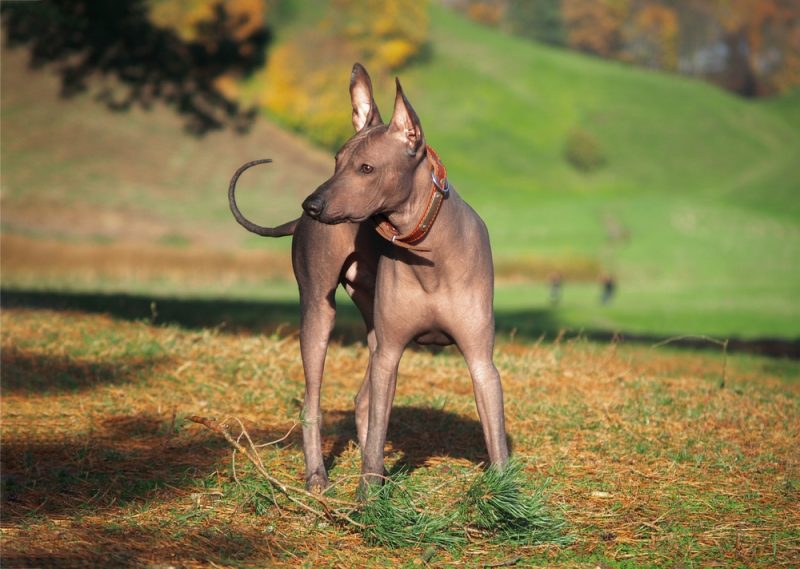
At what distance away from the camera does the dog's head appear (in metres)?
5.16

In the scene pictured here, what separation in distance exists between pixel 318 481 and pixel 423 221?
207cm

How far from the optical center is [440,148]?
7706 cm

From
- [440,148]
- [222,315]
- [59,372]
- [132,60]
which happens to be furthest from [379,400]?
[440,148]

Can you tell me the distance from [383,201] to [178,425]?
3.60 meters

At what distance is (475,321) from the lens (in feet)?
18.6

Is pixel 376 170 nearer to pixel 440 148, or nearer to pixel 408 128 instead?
pixel 408 128

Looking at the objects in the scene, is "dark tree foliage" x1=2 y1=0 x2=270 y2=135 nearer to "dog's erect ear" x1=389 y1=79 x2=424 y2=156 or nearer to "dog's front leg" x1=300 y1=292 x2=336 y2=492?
"dog's front leg" x1=300 y1=292 x2=336 y2=492

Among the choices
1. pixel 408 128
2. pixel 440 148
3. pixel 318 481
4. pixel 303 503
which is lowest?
pixel 440 148

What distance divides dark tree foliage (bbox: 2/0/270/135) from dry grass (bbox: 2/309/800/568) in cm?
590

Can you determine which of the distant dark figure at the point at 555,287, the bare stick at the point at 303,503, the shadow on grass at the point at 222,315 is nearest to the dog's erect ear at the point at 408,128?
the bare stick at the point at 303,503

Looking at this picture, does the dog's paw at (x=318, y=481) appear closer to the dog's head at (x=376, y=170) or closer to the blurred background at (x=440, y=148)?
the dog's head at (x=376, y=170)

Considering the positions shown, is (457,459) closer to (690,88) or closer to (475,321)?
(475,321)

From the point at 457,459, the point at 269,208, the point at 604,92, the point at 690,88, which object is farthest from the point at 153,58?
the point at 690,88

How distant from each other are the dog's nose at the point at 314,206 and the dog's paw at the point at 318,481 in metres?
2.13
